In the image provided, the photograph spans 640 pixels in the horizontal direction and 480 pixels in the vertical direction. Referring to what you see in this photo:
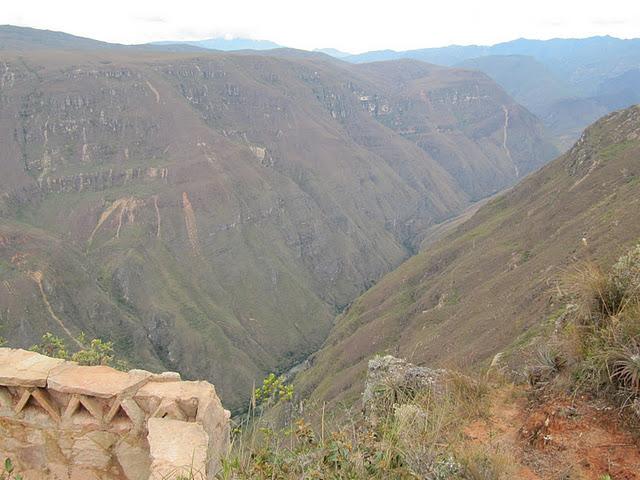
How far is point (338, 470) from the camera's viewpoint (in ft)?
19.7

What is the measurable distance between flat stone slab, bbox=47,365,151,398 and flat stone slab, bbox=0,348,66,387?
0.26 m

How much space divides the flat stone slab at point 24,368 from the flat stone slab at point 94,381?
259 mm

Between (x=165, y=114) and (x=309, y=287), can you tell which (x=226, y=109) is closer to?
(x=165, y=114)

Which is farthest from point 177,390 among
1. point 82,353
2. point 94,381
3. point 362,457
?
point 82,353

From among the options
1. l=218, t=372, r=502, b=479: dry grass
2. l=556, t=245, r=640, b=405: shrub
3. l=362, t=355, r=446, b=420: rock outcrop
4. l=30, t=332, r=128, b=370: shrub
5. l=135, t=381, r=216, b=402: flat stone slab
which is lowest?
l=30, t=332, r=128, b=370: shrub

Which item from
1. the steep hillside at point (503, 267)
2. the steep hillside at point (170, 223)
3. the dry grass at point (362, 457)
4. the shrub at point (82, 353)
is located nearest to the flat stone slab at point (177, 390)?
the dry grass at point (362, 457)

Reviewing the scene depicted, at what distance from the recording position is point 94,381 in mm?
8969

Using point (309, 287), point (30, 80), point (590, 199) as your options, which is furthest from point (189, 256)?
point (590, 199)

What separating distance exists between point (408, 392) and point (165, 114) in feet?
510

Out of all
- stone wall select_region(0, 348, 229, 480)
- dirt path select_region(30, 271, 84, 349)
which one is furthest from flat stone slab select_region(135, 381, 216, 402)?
dirt path select_region(30, 271, 84, 349)

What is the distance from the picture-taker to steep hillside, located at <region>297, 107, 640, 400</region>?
39838mm

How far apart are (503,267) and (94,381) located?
56.3 meters

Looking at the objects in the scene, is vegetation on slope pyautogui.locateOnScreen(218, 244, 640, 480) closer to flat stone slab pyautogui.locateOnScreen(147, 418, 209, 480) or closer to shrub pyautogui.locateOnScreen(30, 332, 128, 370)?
flat stone slab pyautogui.locateOnScreen(147, 418, 209, 480)

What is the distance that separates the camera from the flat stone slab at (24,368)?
29.6ft
